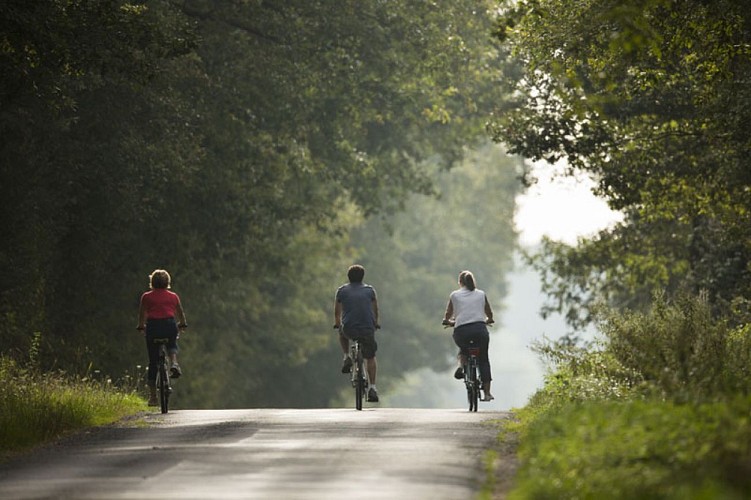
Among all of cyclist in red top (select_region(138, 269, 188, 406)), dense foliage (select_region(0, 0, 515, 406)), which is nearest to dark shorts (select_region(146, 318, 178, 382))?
cyclist in red top (select_region(138, 269, 188, 406))

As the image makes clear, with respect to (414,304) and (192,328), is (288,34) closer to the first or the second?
(192,328)

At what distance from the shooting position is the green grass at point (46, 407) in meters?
16.0

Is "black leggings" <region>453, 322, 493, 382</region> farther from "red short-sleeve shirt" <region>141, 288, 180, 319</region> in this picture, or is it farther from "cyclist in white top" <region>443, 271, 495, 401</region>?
"red short-sleeve shirt" <region>141, 288, 180, 319</region>

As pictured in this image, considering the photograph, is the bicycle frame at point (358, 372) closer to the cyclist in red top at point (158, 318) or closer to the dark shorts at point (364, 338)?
the dark shorts at point (364, 338)

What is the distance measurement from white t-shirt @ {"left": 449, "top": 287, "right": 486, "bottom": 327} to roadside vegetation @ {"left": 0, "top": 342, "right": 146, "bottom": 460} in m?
4.55

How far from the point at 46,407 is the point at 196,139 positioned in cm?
1496

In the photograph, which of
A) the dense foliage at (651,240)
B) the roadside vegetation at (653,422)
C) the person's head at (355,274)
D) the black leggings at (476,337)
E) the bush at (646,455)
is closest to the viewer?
the bush at (646,455)

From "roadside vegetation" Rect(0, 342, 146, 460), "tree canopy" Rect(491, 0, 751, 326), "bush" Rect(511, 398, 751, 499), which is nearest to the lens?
"bush" Rect(511, 398, 751, 499)

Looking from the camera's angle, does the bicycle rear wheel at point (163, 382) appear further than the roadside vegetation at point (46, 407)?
Yes

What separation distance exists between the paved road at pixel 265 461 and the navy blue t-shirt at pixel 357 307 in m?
3.33

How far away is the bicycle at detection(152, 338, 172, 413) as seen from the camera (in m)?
20.7

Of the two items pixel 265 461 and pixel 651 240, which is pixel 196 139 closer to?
pixel 651 240

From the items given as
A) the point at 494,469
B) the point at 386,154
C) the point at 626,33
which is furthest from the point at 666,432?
the point at 386,154

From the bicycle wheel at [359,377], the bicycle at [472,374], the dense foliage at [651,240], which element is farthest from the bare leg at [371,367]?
the dense foliage at [651,240]
